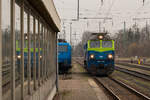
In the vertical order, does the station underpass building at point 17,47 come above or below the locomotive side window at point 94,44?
below

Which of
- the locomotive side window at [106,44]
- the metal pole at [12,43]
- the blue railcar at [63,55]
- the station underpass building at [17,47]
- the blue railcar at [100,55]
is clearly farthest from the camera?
the blue railcar at [63,55]

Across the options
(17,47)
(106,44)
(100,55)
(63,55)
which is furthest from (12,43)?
(63,55)

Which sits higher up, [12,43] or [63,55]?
[12,43]

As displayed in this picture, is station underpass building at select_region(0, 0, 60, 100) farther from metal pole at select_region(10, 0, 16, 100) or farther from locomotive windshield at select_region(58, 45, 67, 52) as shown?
locomotive windshield at select_region(58, 45, 67, 52)

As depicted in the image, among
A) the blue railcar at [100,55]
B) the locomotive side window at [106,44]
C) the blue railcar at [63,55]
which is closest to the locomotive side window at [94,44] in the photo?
the blue railcar at [100,55]

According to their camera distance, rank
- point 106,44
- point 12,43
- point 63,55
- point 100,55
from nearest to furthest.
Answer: point 12,43 < point 100,55 < point 106,44 < point 63,55

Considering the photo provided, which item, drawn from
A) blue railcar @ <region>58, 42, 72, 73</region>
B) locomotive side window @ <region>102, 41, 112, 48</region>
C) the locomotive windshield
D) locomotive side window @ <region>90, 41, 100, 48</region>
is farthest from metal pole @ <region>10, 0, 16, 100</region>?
the locomotive windshield

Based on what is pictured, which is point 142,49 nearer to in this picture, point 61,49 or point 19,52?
point 61,49

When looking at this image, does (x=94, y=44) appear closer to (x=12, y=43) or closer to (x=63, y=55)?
(x=63, y=55)

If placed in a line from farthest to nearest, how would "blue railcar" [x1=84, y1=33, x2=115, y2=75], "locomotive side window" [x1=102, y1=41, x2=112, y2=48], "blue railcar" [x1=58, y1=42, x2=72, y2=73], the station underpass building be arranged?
"blue railcar" [x1=58, y1=42, x2=72, y2=73] → "locomotive side window" [x1=102, y1=41, x2=112, y2=48] → "blue railcar" [x1=84, y1=33, x2=115, y2=75] → the station underpass building

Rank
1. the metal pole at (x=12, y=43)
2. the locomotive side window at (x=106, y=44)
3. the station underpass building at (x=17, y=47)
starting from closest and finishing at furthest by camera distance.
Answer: the station underpass building at (x=17, y=47), the metal pole at (x=12, y=43), the locomotive side window at (x=106, y=44)

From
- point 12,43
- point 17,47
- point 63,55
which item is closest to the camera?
point 12,43

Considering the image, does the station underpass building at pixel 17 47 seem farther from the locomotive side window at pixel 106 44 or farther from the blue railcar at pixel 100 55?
the locomotive side window at pixel 106 44

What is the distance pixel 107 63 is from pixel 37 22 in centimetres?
1131
